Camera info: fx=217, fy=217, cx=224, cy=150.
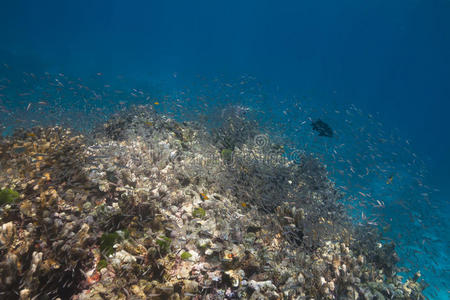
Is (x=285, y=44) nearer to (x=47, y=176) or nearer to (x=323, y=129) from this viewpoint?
(x=323, y=129)

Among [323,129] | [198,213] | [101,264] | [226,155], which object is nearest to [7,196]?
[101,264]

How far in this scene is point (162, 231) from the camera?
3469mm

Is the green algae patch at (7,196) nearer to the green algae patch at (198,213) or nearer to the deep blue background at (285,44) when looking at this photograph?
the green algae patch at (198,213)

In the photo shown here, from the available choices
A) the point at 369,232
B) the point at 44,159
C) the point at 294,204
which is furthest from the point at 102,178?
the point at 369,232

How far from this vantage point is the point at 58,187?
3.70 metres

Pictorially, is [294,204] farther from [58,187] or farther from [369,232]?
[58,187]

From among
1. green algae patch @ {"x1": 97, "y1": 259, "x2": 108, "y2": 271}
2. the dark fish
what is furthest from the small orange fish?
the dark fish

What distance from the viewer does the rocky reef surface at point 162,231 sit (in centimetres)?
248

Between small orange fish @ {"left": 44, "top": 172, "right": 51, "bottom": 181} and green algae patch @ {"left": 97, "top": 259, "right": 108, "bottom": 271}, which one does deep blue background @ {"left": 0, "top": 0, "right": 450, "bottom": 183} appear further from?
small orange fish @ {"left": 44, "top": 172, "right": 51, "bottom": 181}

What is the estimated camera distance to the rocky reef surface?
248 centimetres

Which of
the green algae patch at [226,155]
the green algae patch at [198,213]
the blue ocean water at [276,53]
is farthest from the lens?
the blue ocean water at [276,53]

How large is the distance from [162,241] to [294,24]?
510ft

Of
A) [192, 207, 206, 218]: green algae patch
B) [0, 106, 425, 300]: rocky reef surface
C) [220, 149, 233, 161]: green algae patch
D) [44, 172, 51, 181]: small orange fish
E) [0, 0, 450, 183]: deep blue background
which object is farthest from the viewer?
[0, 0, 450, 183]: deep blue background

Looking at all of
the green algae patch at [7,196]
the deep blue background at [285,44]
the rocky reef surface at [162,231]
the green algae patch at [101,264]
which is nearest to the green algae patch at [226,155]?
the rocky reef surface at [162,231]
